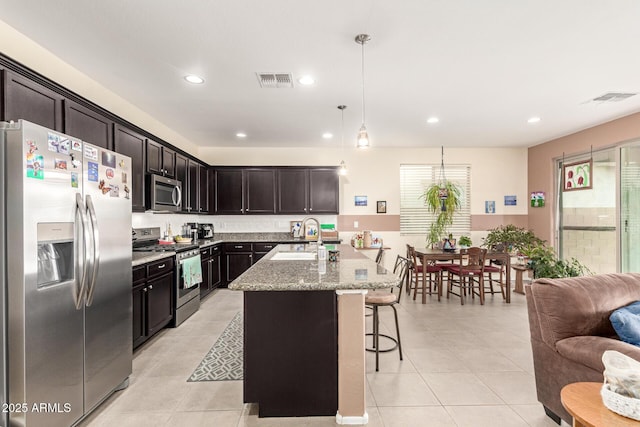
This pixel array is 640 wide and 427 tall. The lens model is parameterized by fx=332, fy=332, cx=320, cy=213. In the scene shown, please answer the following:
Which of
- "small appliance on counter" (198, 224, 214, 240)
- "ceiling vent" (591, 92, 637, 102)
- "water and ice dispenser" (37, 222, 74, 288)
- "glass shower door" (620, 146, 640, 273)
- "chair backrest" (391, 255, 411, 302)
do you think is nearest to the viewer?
"water and ice dispenser" (37, 222, 74, 288)

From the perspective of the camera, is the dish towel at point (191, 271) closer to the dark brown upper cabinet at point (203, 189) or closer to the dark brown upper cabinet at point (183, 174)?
the dark brown upper cabinet at point (183, 174)

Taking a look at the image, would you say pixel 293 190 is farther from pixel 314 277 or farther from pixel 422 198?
pixel 314 277

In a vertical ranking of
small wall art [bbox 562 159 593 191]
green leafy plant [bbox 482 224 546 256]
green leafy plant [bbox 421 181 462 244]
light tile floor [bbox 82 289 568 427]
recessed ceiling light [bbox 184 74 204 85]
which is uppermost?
recessed ceiling light [bbox 184 74 204 85]

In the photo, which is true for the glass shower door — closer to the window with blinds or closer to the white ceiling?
the white ceiling

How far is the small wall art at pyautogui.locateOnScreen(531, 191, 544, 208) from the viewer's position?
247 inches

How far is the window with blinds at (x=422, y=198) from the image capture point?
263 inches

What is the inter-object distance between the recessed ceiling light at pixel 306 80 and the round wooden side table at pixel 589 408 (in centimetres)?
310

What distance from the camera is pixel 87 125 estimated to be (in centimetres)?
282

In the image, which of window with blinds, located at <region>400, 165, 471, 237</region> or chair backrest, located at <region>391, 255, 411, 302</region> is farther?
window with blinds, located at <region>400, 165, 471, 237</region>

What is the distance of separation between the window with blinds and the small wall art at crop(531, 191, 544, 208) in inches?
46.0

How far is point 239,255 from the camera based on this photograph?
19.2 feet

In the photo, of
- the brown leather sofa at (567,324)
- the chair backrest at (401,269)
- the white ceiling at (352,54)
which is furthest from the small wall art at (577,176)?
the brown leather sofa at (567,324)

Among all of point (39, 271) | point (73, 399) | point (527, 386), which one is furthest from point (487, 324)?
point (39, 271)

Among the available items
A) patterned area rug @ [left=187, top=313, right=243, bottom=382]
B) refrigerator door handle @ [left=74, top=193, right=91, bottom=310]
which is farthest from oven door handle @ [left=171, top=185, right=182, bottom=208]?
refrigerator door handle @ [left=74, top=193, right=91, bottom=310]
